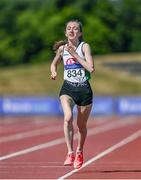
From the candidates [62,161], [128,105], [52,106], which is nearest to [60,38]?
[128,105]

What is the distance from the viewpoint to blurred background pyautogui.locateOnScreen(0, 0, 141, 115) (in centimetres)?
6712

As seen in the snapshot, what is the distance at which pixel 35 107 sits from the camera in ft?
139

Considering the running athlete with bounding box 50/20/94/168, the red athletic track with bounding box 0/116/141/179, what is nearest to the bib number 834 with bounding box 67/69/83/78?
the running athlete with bounding box 50/20/94/168

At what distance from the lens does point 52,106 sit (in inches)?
1658

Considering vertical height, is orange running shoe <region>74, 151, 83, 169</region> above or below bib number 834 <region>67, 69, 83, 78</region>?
below

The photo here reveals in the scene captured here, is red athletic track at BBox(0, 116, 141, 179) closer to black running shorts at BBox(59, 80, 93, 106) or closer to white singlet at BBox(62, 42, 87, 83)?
black running shorts at BBox(59, 80, 93, 106)

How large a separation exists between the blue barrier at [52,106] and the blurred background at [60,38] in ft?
66.7

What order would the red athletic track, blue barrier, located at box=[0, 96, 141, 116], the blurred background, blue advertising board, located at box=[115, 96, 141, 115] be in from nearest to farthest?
the red athletic track < blue barrier, located at box=[0, 96, 141, 116] < blue advertising board, located at box=[115, 96, 141, 115] < the blurred background

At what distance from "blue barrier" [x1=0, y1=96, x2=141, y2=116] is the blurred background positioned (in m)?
20.3

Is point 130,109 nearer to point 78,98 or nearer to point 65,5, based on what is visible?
point 78,98

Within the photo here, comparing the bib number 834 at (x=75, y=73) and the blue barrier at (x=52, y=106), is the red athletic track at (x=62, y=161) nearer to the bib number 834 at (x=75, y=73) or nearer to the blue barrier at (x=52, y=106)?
the bib number 834 at (x=75, y=73)

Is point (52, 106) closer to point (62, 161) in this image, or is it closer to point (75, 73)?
point (62, 161)

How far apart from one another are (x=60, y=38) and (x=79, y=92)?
82.2 m

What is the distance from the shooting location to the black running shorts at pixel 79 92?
38.7 ft
